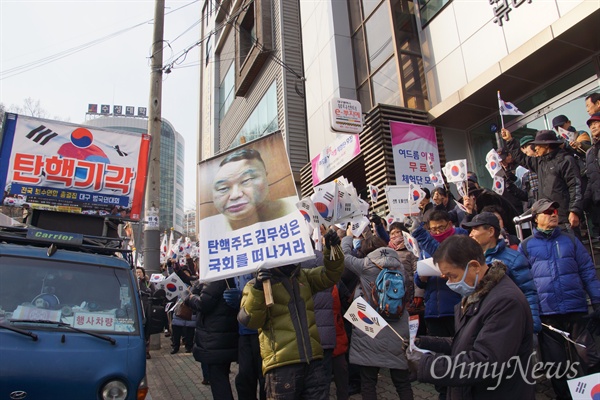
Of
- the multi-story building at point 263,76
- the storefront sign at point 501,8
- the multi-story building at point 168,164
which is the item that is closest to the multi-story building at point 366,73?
the multi-story building at point 263,76

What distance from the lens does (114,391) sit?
129 inches

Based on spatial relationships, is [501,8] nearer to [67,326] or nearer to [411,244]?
[411,244]

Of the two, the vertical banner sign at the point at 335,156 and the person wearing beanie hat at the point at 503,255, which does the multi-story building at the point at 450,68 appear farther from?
the person wearing beanie hat at the point at 503,255

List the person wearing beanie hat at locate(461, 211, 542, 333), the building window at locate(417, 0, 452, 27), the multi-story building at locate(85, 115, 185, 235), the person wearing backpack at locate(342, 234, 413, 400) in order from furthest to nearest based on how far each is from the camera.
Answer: the multi-story building at locate(85, 115, 185, 235) < the building window at locate(417, 0, 452, 27) < the person wearing backpack at locate(342, 234, 413, 400) < the person wearing beanie hat at locate(461, 211, 542, 333)

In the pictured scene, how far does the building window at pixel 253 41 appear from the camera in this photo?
58.0 feet

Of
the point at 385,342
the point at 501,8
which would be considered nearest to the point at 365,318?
the point at 385,342

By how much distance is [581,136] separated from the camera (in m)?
6.17

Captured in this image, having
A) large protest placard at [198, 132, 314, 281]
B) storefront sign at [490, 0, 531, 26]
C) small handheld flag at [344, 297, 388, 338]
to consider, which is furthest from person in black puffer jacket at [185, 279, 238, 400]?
storefront sign at [490, 0, 531, 26]

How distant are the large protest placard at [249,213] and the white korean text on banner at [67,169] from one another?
2.61m

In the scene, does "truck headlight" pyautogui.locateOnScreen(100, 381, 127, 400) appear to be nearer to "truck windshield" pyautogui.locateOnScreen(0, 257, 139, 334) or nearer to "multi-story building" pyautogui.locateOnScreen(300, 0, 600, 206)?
"truck windshield" pyautogui.locateOnScreen(0, 257, 139, 334)

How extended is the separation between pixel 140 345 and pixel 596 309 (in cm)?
444

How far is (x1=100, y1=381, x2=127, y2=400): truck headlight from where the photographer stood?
127 inches

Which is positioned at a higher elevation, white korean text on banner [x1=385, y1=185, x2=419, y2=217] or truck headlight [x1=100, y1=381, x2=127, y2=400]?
white korean text on banner [x1=385, y1=185, x2=419, y2=217]

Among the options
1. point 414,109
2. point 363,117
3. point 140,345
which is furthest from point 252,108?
point 140,345
